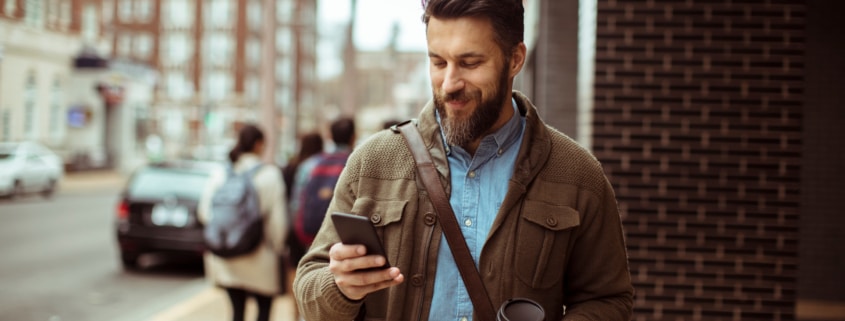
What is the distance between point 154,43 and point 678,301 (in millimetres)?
69477

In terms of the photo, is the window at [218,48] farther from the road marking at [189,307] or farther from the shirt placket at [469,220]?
the shirt placket at [469,220]

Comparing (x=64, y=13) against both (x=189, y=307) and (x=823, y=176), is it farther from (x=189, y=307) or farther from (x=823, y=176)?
(x=823, y=176)

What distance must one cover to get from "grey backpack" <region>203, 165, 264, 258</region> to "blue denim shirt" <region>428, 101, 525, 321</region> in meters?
3.64

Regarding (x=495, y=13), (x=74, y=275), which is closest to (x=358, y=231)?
(x=495, y=13)

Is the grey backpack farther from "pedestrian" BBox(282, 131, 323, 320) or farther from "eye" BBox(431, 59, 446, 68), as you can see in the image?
"eye" BBox(431, 59, 446, 68)

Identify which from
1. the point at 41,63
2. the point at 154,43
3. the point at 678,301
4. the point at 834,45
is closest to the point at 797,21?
the point at 678,301

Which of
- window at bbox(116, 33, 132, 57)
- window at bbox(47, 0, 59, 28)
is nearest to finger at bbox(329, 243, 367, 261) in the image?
window at bbox(47, 0, 59, 28)

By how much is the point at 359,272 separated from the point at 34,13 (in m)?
12.2

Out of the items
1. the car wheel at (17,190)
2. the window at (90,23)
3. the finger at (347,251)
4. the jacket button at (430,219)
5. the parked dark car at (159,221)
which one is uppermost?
the window at (90,23)

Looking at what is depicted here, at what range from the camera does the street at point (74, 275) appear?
28.0 feet

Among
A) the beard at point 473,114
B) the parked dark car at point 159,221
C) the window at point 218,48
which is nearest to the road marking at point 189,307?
the parked dark car at point 159,221

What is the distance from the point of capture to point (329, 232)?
2119mm

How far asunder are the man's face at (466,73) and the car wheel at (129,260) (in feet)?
33.1

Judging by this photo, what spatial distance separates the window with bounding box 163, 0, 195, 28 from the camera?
71562mm
